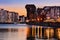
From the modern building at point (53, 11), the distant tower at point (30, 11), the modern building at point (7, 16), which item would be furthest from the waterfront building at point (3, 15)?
the modern building at point (53, 11)

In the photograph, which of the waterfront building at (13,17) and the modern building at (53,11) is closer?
the modern building at (53,11)

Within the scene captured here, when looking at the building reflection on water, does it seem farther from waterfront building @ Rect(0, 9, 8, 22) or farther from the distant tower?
waterfront building @ Rect(0, 9, 8, 22)

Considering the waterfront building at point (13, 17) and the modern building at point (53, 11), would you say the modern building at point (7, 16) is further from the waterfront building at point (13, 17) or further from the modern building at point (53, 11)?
the modern building at point (53, 11)

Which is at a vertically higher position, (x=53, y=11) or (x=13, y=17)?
(x=53, y=11)

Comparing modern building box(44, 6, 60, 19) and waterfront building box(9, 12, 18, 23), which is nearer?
modern building box(44, 6, 60, 19)

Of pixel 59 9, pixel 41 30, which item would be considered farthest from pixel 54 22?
pixel 41 30

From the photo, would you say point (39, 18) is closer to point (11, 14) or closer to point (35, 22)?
point (35, 22)

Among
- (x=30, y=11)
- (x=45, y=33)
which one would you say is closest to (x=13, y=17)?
(x=30, y=11)

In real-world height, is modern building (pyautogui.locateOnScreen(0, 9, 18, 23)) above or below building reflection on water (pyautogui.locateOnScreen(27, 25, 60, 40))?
above

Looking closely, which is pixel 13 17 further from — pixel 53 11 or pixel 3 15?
pixel 53 11

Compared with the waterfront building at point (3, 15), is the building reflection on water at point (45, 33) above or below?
below

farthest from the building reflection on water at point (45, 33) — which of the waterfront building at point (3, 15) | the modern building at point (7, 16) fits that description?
the waterfront building at point (3, 15)

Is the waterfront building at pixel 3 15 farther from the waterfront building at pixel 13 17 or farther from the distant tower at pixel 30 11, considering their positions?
the distant tower at pixel 30 11

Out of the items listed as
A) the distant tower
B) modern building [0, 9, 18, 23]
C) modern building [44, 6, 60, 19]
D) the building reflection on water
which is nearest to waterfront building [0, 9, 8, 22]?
modern building [0, 9, 18, 23]
